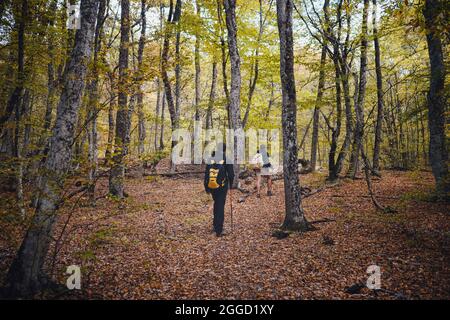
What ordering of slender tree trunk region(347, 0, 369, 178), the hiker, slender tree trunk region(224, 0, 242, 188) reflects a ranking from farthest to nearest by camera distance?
slender tree trunk region(224, 0, 242, 188)
the hiker
slender tree trunk region(347, 0, 369, 178)

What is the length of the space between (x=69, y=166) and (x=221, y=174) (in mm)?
4019

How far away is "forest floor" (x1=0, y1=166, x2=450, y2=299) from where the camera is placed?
441cm

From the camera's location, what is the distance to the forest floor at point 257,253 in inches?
A: 173

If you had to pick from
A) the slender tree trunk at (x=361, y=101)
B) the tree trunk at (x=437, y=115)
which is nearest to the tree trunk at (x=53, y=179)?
the slender tree trunk at (x=361, y=101)

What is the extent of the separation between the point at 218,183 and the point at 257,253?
2277mm

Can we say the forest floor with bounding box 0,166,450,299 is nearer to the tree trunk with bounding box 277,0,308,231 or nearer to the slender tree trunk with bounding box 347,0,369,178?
the tree trunk with bounding box 277,0,308,231

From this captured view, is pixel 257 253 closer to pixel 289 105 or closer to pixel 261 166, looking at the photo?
pixel 289 105

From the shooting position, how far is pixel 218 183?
7504 millimetres

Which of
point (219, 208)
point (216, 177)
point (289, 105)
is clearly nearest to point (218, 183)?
point (216, 177)

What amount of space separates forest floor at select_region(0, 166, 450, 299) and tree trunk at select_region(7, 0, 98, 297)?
271 millimetres

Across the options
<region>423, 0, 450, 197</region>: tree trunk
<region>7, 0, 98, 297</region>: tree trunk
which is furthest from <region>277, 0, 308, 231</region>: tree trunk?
<region>7, 0, 98, 297</region>: tree trunk

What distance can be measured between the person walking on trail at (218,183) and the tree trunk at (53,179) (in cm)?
392

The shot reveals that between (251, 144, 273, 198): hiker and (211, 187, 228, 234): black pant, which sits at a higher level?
(251, 144, 273, 198): hiker

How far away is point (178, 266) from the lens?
551 cm
